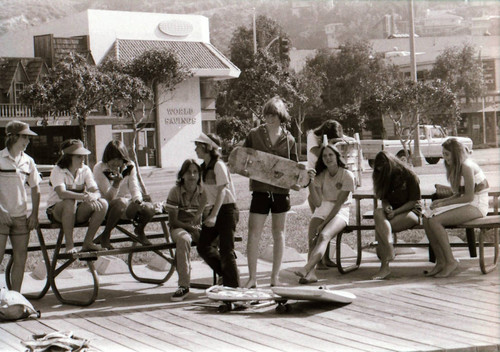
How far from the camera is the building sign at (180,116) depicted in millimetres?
29328

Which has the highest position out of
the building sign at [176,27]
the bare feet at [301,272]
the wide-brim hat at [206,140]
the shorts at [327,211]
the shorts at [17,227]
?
the building sign at [176,27]

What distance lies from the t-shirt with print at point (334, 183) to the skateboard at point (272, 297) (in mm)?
1470

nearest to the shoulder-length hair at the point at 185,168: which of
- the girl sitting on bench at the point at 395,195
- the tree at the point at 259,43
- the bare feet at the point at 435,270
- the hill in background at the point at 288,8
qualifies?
the girl sitting on bench at the point at 395,195

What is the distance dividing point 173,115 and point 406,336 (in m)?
26.3

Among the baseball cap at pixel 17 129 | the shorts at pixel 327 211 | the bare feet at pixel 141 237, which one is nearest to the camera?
the baseball cap at pixel 17 129

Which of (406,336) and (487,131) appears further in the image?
(487,131)

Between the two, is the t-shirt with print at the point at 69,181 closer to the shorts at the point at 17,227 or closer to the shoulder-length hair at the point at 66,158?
the shoulder-length hair at the point at 66,158

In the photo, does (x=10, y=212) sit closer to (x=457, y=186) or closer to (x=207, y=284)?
(x=207, y=284)

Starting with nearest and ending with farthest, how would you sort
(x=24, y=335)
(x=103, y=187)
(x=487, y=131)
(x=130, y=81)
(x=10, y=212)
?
(x=24, y=335)
(x=10, y=212)
(x=103, y=187)
(x=130, y=81)
(x=487, y=131)

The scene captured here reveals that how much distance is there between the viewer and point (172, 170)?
26.1 metres

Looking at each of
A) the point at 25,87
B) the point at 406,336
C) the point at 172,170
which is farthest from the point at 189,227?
the point at 25,87

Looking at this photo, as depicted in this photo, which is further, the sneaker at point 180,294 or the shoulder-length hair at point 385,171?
the shoulder-length hair at point 385,171

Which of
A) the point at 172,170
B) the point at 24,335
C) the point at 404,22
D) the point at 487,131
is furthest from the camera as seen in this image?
the point at 487,131

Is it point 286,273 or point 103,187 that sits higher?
point 103,187
